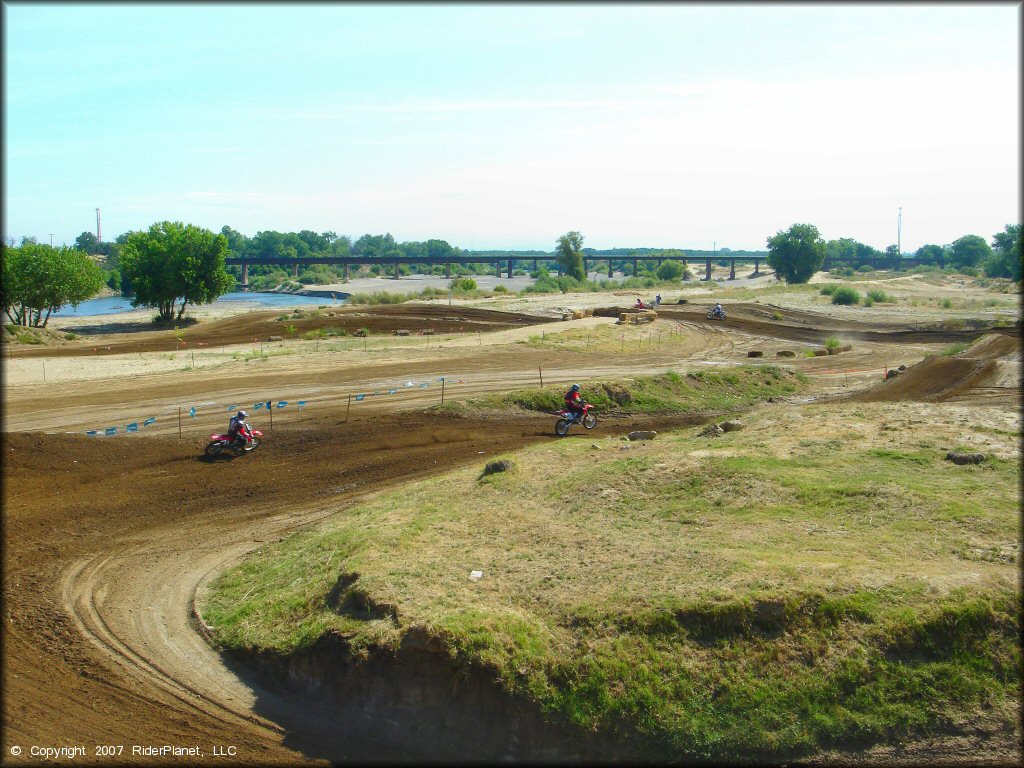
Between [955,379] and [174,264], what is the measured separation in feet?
206

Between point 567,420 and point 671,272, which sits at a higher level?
point 671,272

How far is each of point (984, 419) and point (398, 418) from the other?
64.8 ft

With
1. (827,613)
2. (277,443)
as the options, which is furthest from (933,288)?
(827,613)

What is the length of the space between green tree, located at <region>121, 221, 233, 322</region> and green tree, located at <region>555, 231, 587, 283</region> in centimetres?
7678

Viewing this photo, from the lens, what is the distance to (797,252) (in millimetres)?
126438

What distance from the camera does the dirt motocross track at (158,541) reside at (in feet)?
37.9

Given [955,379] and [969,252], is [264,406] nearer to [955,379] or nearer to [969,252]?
[955,379]

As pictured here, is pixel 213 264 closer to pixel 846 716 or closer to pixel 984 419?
pixel 984 419

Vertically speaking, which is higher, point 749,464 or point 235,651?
point 749,464

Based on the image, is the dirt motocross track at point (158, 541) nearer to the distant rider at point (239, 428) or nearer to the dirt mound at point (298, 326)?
the distant rider at point (239, 428)

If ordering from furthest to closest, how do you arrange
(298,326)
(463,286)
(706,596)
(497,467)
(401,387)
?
(463,286) < (298,326) < (401,387) < (497,467) < (706,596)

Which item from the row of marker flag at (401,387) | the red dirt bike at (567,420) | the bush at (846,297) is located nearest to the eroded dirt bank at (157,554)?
the red dirt bike at (567,420)

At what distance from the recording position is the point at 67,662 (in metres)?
13.3

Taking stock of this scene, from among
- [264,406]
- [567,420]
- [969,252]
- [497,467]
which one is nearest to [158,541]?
[497,467]
